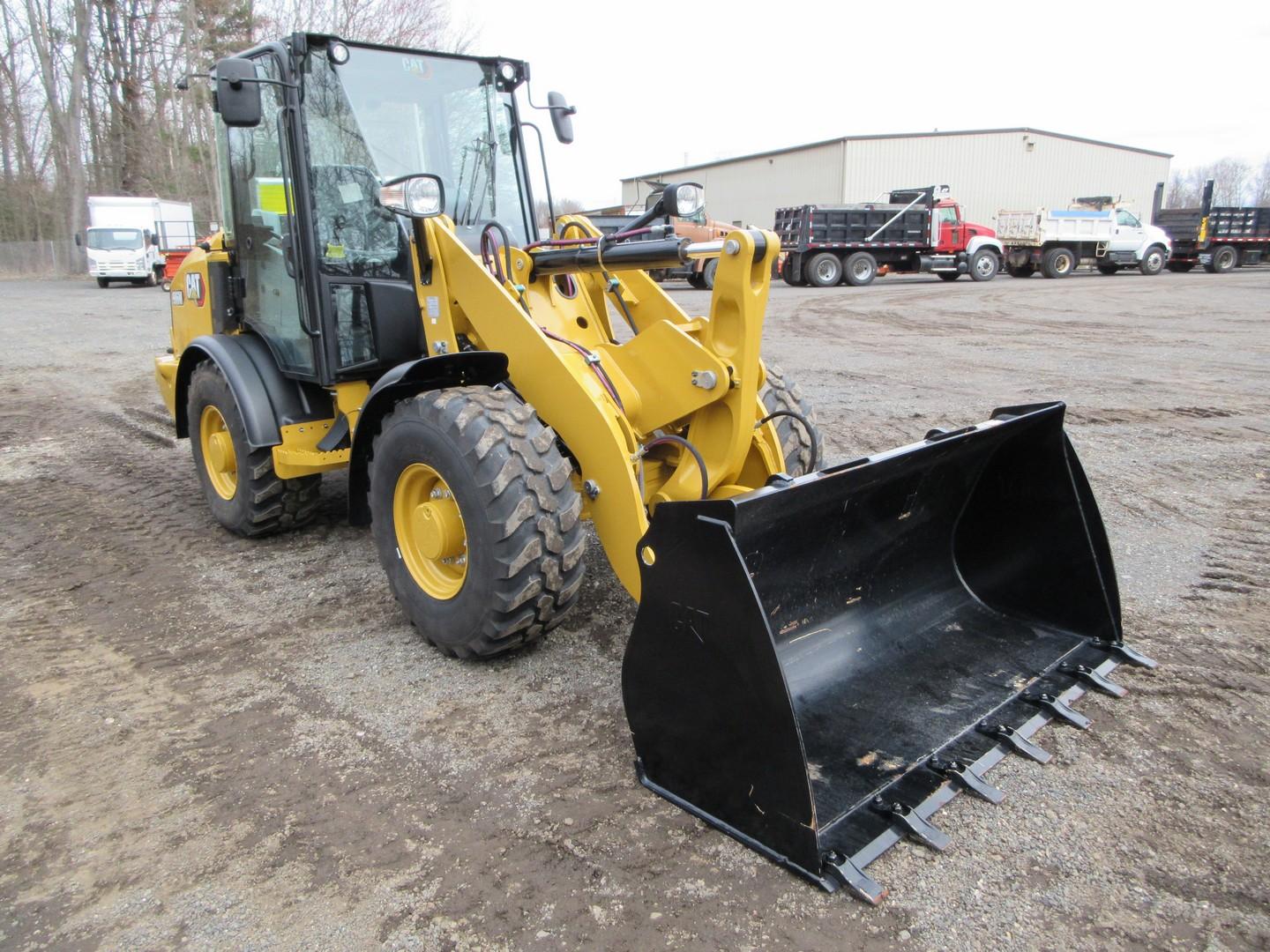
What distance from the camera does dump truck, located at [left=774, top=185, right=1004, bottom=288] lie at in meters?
24.7

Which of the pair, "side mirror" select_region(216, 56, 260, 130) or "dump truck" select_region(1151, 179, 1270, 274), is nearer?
"side mirror" select_region(216, 56, 260, 130)

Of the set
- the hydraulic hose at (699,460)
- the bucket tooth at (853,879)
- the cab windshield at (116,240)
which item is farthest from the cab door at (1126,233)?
the cab windshield at (116,240)

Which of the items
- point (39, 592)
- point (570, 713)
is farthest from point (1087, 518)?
point (39, 592)

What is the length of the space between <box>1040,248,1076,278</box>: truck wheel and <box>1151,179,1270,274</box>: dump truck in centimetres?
624

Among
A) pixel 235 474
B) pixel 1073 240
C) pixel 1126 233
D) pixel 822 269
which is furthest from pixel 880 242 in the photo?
pixel 235 474

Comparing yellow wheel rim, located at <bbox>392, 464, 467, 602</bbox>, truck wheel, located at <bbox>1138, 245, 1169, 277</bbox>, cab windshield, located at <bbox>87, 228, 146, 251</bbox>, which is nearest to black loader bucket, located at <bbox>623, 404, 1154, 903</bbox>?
yellow wheel rim, located at <bbox>392, 464, 467, 602</bbox>

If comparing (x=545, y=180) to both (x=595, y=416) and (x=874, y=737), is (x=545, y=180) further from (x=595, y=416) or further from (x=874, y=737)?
(x=874, y=737)

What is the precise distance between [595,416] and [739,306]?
2.16ft

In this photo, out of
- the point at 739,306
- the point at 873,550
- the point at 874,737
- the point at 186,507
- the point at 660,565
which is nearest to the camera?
the point at 660,565

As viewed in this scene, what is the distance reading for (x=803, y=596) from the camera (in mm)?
3262

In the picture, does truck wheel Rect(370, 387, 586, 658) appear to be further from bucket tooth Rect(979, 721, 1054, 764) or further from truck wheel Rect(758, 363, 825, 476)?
bucket tooth Rect(979, 721, 1054, 764)

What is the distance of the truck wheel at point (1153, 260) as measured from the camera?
28.8 m

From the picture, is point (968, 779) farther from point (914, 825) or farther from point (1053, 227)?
point (1053, 227)

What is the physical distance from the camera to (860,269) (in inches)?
992
